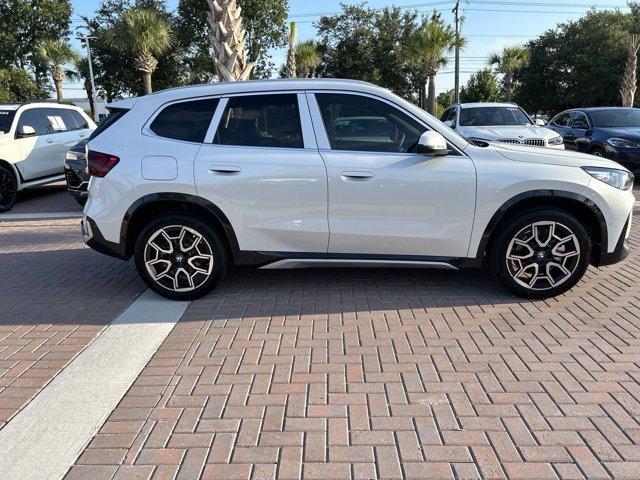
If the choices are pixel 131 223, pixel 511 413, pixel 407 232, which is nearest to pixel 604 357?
pixel 511 413

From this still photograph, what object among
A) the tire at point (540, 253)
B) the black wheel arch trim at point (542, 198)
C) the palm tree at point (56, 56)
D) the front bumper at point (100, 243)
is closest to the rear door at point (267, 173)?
the front bumper at point (100, 243)

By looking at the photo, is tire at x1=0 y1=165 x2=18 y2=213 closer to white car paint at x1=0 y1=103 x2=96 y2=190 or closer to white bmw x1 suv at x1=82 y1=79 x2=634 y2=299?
white car paint at x1=0 y1=103 x2=96 y2=190

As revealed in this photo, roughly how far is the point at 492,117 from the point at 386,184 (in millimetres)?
8433

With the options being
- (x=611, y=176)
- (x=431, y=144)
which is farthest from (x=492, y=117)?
(x=431, y=144)

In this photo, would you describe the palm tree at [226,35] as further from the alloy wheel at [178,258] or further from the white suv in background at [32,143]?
the alloy wheel at [178,258]

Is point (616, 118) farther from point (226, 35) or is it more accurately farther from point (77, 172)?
point (77, 172)

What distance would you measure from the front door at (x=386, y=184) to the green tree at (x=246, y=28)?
1237 inches

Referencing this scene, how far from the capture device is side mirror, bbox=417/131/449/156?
13.5 feet

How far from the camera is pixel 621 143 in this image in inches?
431

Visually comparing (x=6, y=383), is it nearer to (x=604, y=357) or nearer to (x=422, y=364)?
(x=422, y=364)

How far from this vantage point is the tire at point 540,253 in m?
4.32

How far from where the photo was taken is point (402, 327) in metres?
4.02

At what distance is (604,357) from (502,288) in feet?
4.47

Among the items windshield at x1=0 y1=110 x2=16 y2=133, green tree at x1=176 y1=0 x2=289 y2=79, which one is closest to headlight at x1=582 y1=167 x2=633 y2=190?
windshield at x1=0 y1=110 x2=16 y2=133
